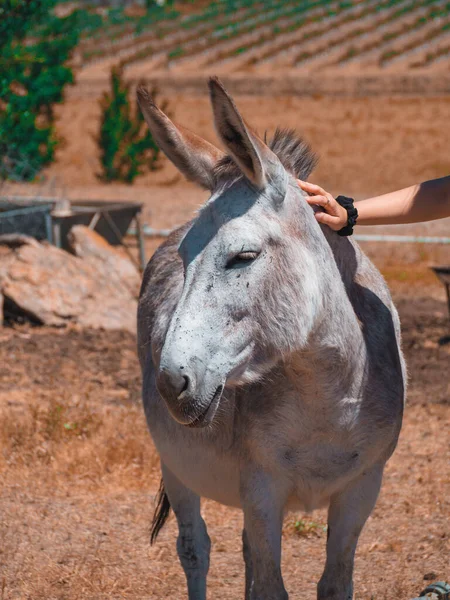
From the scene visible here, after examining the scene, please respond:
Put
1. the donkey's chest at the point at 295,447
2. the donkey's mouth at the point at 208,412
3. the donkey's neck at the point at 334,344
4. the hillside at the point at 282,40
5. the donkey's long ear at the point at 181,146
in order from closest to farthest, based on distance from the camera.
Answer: the donkey's mouth at the point at 208,412
the donkey's long ear at the point at 181,146
the donkey's neck at the point at 334,344
the donkey's chest at the point at 295,447
the hillside at the point at 282,40

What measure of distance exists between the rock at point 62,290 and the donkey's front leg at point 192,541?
17.7 ft

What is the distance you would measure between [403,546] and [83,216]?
315 inches

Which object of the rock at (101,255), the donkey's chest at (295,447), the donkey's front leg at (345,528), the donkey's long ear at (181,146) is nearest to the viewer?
the donkey's long ear at (181,146)

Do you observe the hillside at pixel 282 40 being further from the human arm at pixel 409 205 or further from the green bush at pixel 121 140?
the human arm at pixel 409 205

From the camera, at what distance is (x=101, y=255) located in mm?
10344

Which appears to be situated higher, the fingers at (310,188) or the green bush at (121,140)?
the fingers at (310,188)

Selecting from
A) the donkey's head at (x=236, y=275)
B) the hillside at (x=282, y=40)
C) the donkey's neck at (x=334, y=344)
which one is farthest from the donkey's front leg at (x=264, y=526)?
the hillside at (x=282, y=40)

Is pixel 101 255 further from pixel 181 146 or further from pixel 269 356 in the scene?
pixel 269 356

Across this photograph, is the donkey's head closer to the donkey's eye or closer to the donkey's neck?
the donkey's eye

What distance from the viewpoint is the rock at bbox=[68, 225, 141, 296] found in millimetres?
10219

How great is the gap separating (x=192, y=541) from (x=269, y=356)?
5.25 feet

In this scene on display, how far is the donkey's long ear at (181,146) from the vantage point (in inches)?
97.6

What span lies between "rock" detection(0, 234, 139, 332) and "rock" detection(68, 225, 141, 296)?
0.95 feet

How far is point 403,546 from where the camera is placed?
4562 millimetres
